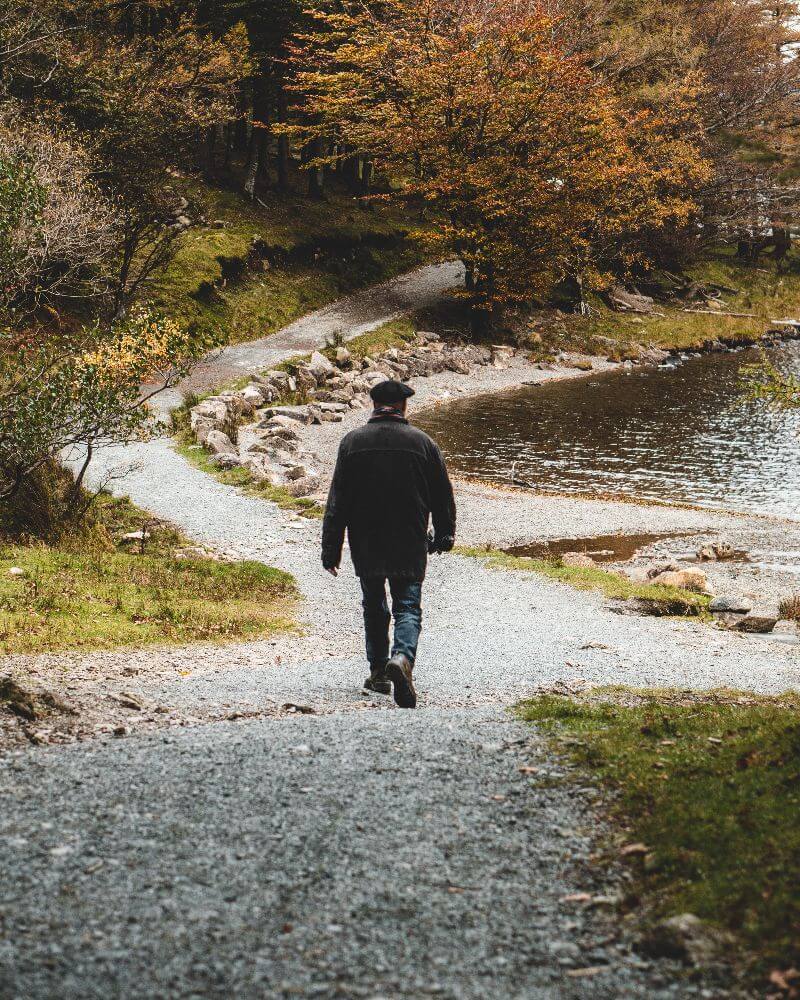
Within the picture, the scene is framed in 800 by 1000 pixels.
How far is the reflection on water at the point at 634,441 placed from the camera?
2489cm

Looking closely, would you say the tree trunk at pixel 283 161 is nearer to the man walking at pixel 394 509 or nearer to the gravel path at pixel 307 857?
the gravel path at pixel 307 857

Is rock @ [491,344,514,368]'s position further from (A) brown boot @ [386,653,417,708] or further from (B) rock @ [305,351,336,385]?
(A) brown boot @ [386,653,417,708]

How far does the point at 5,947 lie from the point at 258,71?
46.1 meters

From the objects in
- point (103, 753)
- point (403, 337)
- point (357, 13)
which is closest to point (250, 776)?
point (103, 753)

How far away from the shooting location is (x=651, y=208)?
4872 centimetres

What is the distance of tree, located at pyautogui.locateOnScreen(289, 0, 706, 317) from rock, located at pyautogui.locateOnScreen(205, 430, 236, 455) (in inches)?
842

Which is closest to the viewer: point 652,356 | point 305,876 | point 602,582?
point 305,876

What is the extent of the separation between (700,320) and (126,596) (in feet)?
167

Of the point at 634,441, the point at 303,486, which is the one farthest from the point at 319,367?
the point at 303,486

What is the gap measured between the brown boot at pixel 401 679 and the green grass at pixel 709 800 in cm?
108

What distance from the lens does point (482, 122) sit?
3988cm

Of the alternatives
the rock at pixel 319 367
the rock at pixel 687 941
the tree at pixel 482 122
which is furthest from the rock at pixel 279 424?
the rock at pixel 687 941

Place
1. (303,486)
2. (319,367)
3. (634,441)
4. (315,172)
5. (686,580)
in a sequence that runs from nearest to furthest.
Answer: (686,580) → (303,486) → (634,441) → (319,367) → (315,172)

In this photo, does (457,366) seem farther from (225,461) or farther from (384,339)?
(225,461)
